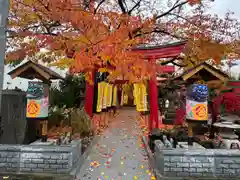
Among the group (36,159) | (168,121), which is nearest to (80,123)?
(36,159)

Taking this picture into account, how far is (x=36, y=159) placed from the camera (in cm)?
513

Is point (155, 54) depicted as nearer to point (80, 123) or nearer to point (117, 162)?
point (80, 123)

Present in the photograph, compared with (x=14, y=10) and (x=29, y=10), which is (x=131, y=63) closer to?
(x=29, y=10)

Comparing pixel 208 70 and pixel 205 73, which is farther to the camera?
pixel 205 73

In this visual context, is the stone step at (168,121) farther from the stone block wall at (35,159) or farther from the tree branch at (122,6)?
the stone block wall at (35,159)

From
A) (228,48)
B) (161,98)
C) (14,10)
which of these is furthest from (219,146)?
(161,98)

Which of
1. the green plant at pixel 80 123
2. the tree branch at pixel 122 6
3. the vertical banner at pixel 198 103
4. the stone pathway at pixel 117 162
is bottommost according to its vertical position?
the stone pathway at pixel 117 162

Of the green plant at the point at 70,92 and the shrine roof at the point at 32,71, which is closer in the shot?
the shrine roof at the point at 32,71

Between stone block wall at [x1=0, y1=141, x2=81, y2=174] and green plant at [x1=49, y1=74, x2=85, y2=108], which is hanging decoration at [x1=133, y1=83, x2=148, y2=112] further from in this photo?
green plant at [x1=49, y1=74, x2=85, y2=108]

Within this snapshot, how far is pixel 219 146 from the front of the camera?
251 inches

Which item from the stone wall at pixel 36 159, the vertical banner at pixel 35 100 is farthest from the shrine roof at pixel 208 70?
the vertical banner at pixel 35 100

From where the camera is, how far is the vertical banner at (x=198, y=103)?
227 inches

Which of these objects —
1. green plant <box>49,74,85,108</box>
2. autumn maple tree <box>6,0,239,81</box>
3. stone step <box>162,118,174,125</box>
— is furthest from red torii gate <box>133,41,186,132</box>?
green plant <box>49,74,85,108</box>

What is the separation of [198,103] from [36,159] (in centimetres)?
430
